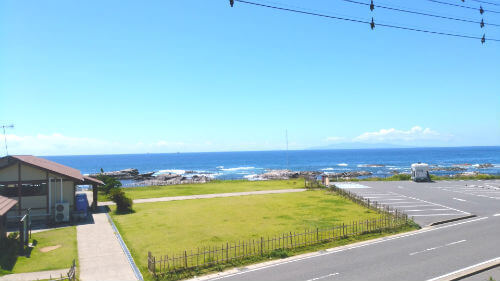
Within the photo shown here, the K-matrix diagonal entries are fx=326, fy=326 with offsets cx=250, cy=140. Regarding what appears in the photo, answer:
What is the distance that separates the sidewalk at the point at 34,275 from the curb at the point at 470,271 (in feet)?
60.2

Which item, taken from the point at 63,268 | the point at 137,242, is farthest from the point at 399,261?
the point at 63,268

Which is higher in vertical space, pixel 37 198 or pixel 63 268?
pixel 37 198

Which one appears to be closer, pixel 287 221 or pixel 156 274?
pixel 156 274

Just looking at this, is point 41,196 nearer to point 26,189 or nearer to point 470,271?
point 26,189

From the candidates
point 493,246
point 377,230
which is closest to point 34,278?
Answer: point 377,230

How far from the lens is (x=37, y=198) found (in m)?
28.6

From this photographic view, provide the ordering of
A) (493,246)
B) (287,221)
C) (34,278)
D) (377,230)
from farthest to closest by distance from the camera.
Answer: (287,221) < (377,230) < (493,246) < (34,278)

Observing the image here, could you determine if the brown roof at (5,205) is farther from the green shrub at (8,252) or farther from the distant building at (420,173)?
the distant building at (420,173)

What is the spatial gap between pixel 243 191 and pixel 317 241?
25513 mm

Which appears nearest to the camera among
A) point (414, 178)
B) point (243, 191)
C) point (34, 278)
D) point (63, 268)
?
point (34, 278)

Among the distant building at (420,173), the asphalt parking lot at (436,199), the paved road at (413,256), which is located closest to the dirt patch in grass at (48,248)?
the paved road at (413,256)

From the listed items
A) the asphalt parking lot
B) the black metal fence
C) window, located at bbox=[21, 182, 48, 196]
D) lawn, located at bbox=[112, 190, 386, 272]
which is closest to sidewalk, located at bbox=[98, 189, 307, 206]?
lawn, located at bbox=[112, 190, 386, 272]

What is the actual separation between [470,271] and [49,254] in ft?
75.8

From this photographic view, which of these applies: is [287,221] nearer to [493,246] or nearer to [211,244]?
[211,244]
